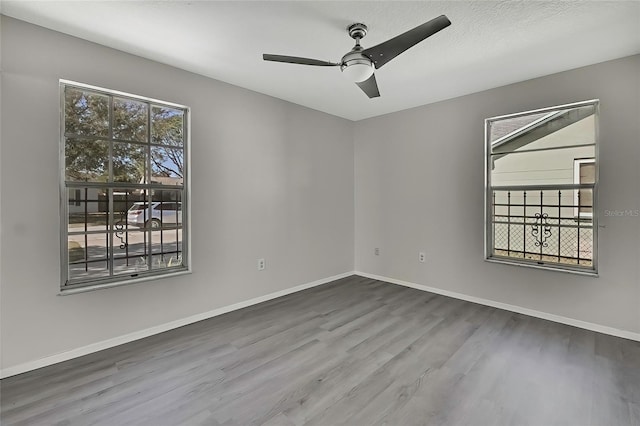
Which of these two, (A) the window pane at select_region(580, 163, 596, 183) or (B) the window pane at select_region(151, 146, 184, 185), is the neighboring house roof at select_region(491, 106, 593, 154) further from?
(B) the window pane at select_region(151, 146, 184, 185)

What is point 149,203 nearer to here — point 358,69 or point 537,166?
point 358,69

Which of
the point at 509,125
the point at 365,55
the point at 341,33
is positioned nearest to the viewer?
the point at 365,55

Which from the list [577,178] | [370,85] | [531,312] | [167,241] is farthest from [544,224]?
[167,241]

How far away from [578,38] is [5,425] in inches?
186

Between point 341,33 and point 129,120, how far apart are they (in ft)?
6.74

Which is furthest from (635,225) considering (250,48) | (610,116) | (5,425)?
(5,425)

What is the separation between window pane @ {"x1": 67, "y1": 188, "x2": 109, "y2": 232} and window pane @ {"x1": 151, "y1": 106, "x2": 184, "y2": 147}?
28.0 inches

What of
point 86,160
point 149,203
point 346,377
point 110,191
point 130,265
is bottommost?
point 346,377

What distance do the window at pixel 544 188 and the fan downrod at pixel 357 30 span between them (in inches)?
84.5

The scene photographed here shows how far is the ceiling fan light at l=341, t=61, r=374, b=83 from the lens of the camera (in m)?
2.10

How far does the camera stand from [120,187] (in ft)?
8.73

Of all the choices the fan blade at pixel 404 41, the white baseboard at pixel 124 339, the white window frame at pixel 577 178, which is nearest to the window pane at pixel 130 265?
the white baseboard at pixel 124 339

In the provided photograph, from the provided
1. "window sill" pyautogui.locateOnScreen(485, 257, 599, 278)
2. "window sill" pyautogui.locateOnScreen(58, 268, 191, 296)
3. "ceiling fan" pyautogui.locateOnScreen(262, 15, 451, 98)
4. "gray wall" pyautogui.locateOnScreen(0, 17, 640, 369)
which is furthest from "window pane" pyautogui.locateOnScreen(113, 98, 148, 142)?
"window sill" pyautogui.locateOnScreen(485, 257, 599, 278)

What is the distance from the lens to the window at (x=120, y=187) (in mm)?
2445
